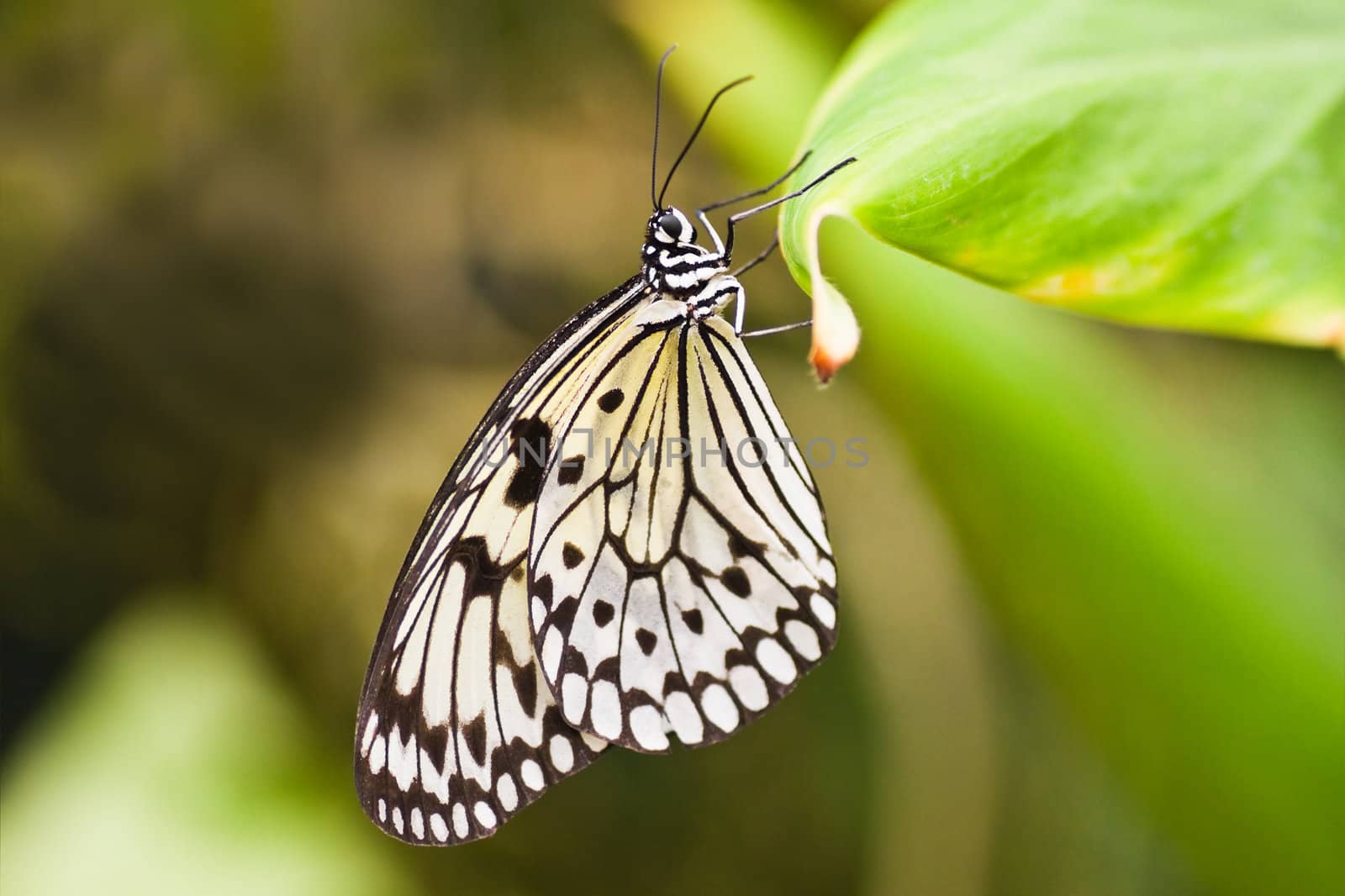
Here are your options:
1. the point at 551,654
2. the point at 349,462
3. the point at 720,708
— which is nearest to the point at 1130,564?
the point at 720,708

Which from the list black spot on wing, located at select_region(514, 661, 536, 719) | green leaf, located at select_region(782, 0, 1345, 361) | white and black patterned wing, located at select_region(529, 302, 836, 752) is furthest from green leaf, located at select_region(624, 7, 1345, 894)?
black spot on wing, located at select_region(514, 661, 536, 719)

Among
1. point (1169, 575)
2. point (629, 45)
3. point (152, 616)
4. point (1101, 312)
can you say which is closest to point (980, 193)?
point (1101, 312)

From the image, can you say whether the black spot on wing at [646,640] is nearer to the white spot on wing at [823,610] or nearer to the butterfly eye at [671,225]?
the white spot on wing at [823,610]

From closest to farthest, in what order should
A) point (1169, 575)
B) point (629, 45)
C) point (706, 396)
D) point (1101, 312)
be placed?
point (1101, 312)
point (1169, 575)
point (706, 396)
point (629, 45)

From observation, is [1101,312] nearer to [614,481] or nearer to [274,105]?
[614,481]

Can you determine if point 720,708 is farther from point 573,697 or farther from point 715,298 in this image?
point 715,298

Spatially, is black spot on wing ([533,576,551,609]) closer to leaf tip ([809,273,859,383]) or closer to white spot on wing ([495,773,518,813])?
white spot on wing ([495,773,518,813])

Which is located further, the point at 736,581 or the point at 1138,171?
the point at 736,581
